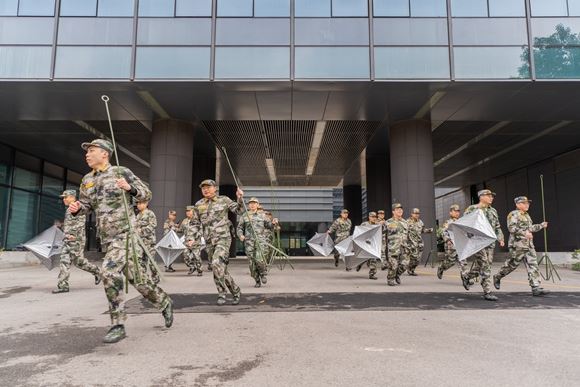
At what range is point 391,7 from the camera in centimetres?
1608

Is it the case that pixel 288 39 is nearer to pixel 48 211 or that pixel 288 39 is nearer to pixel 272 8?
pixel 272 8

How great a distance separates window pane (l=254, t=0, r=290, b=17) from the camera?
1609cm

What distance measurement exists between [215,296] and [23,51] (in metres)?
13.5

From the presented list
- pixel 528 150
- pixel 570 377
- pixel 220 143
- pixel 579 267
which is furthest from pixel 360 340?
pixel 528 150

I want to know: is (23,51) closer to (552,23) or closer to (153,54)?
(153,54)

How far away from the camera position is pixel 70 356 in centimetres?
388

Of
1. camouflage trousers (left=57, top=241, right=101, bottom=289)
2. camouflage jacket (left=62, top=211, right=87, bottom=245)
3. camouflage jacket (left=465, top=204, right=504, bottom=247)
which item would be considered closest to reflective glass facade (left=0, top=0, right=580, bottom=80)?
camouflage jacket (left=62, top=211, right=87, bottom=245)

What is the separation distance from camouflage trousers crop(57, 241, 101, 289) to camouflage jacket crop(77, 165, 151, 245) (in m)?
3.11

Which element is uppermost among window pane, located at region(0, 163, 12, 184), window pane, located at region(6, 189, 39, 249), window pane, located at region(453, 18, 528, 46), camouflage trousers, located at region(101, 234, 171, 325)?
window pane, located at region(453, 18, 528, 46)

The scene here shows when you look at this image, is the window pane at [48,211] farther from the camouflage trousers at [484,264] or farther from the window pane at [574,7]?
the window pane at [574,7]

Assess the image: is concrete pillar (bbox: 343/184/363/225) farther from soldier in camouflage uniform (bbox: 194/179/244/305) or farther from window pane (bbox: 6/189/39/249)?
soldier in camouflage uniform (bbox: 194/179/244/305)

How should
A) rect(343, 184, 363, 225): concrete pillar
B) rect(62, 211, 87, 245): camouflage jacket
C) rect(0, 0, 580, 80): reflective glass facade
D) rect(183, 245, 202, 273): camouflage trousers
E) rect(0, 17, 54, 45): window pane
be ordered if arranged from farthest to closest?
rect(343, 184, 363, 225): concrete pillar < rect(0, 17, 54, 45): window pane < rect(0, 0, 580, 80): reflective glass facade < rect(183, 245, 202, 273): camouflage trousers < rect(62, 211, 87, 245): camouflage jacket

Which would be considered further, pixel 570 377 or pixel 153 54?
pixel 153 54

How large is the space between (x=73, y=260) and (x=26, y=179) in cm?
2169
